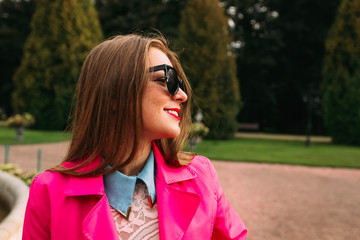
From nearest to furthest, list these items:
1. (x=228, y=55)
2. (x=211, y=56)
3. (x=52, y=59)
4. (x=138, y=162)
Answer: (x=138, y=162), (x=211, y=56), (x=228, y=55), (x=52, y=59)

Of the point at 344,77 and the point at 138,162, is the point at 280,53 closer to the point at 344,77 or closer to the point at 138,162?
the point at 344,77

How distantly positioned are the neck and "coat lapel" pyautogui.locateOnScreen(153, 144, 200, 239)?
0.06 metres

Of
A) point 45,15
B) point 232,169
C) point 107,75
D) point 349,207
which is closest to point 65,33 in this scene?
point 45,15

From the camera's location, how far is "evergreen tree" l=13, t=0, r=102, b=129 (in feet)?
68.9

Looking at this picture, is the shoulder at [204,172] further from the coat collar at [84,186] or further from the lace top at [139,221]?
the coat collar at [84,186]

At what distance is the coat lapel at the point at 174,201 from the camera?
3.76 feet

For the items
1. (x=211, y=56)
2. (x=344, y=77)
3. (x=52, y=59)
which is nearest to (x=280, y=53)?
(x=344, y=77)

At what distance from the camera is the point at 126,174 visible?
1.30m

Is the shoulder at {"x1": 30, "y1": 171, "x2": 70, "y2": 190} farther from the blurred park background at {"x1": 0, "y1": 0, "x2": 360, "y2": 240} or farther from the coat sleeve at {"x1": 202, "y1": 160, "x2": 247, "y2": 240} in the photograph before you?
the blurred park background at {"x1": 0, "y1": 0, "x2": 360, "y2": 240}

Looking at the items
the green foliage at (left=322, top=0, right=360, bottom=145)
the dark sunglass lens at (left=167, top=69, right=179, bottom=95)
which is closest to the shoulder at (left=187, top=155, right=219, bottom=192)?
the dark sunglass lens at (left=167, top=69, right=179, bottom=95)

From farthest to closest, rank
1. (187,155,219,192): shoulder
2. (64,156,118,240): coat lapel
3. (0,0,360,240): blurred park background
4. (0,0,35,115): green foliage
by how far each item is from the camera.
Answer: (0,0,35,115): green foliage < (0,0,360,240): blurred park background < (187,155,219,192): shoulder < (64,156,118,240): coat lapel

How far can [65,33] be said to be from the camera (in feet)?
69.5

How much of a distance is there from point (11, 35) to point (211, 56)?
62.7 ft

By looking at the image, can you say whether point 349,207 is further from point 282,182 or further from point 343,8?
point 343,8
